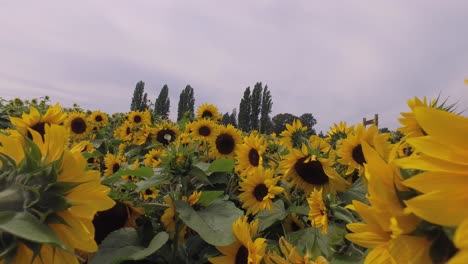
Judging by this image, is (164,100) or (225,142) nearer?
(225,142)

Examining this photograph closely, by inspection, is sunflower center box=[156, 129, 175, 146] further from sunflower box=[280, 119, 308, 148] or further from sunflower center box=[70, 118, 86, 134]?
sunflower box=[280, 119, 308, 148]

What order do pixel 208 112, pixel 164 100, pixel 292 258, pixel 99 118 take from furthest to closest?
pixel 164 100
pixel 99 118
pixel 208 112
pixel 292 258

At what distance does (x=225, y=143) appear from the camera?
295 cm

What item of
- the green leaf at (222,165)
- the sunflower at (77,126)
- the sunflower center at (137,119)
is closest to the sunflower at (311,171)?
the green leaf at (222,165)

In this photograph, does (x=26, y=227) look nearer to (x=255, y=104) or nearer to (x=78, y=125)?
(x=78, y=125)

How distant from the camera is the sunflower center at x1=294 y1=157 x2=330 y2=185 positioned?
6.09ft

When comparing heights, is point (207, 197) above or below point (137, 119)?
below

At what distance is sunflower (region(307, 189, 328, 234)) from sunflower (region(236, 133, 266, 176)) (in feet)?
2.64

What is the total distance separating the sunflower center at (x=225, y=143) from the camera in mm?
2893

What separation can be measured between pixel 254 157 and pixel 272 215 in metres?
0.65

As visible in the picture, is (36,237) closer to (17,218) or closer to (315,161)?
(17,218)

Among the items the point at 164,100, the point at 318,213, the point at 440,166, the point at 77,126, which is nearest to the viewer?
the point at 440,166

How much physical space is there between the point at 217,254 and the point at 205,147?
1.74 meters

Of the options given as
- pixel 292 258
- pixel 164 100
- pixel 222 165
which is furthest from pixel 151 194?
pixel 164 100
